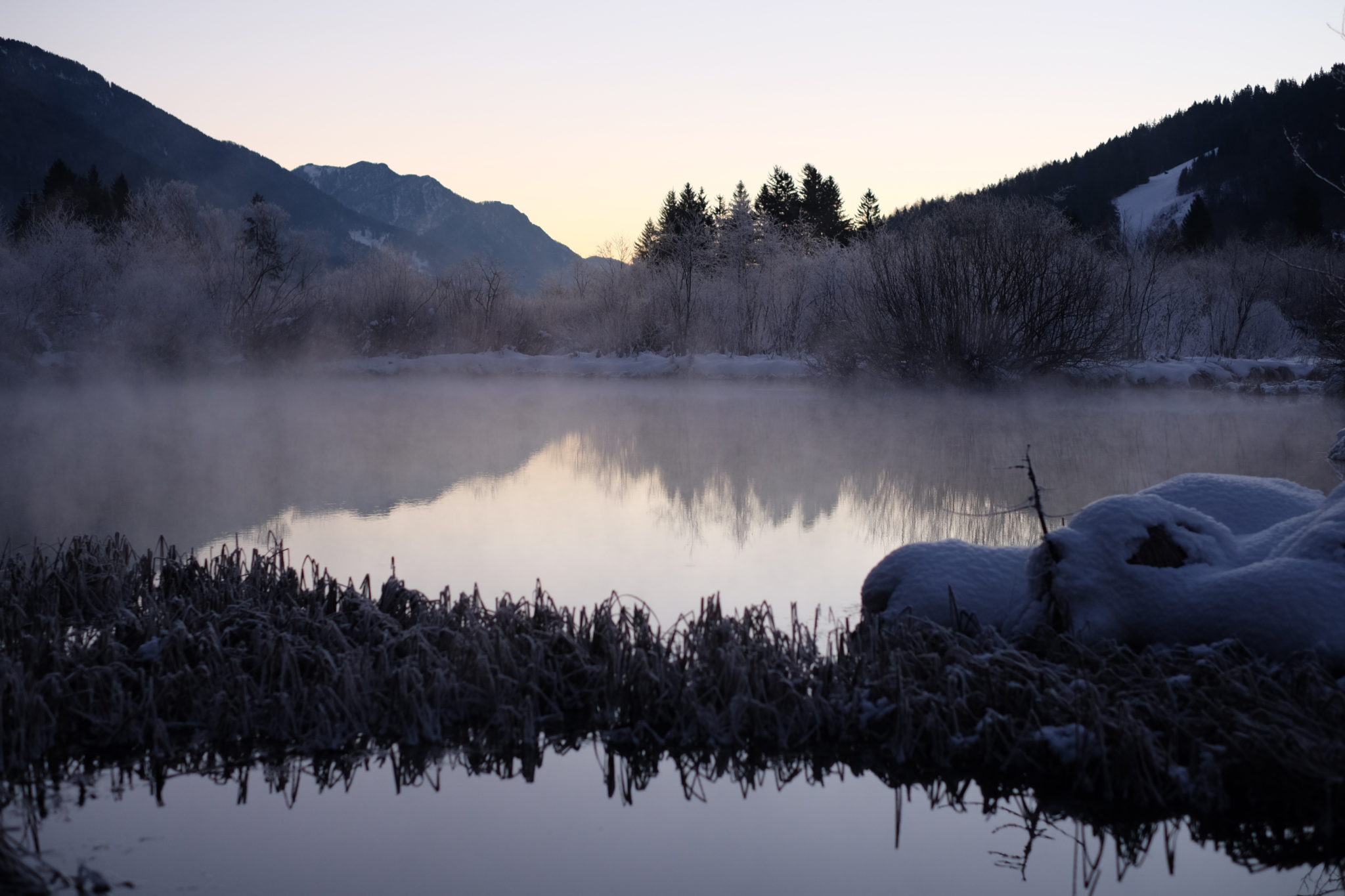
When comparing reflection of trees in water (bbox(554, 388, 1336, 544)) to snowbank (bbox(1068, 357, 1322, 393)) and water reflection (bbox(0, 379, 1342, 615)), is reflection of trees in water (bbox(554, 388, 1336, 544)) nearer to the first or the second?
water reflection (bbox(0, 379, 1342, 615))

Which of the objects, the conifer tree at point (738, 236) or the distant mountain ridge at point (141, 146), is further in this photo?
the distant mountain ridge at point (141, 146)

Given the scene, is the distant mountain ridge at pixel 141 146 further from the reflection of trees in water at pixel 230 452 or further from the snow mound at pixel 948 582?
the snow mound at pixel 948 582

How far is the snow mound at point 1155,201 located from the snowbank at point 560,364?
51.4 m

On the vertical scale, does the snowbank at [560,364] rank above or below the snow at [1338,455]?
above

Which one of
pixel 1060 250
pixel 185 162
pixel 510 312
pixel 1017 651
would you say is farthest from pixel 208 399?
pixel 185 162

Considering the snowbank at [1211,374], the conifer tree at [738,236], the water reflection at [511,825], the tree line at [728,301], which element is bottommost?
the water reflection at [511,825]

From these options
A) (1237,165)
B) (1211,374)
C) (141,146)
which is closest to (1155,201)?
(1237,165)

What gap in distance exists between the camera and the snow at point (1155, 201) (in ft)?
233

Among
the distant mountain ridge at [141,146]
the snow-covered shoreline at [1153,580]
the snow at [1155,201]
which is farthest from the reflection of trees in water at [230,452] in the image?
the distant mountain ridge at [141,146]

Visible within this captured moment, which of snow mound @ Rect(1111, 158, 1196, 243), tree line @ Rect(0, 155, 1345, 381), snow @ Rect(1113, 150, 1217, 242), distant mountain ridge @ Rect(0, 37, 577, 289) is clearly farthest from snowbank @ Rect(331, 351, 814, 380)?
distant mountain ridge @ Rect(0, 37, 577, 289)

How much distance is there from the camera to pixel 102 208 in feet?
138

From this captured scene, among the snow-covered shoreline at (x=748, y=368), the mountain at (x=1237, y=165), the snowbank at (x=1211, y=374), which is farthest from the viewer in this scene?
the mountain at (x=1237, y=165)

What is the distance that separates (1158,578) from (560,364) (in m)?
24.5

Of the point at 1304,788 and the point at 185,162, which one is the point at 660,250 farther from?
the point at 185,162
